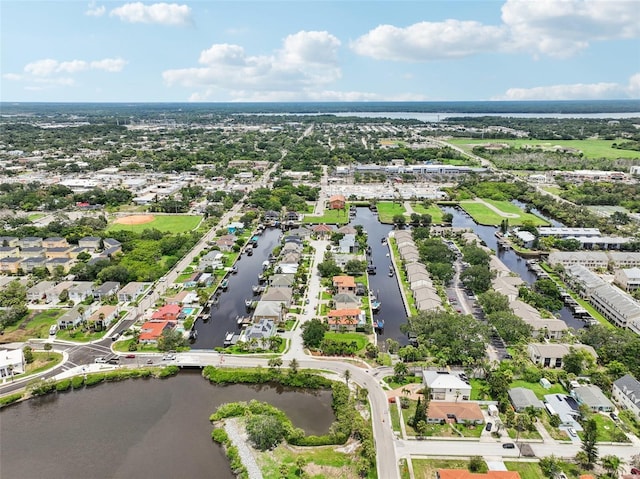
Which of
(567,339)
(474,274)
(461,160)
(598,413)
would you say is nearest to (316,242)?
(474,274)

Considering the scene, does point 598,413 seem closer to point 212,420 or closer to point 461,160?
point 212,420

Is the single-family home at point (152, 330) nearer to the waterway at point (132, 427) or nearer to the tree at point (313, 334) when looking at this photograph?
the waterway at point (132, 427)

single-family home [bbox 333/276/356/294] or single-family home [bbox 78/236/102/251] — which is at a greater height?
single-family home [bbox 78/236/102/251]

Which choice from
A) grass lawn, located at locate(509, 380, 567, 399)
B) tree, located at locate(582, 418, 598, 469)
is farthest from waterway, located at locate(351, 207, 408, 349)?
tree, located at locate(582, 418, 598, 469)

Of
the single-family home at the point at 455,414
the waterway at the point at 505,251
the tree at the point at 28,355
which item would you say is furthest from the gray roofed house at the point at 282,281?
the waterway at the point at 505,251

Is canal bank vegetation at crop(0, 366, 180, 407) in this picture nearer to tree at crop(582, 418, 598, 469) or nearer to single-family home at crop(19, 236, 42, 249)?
tree at crop(582, 418, 598, 469)

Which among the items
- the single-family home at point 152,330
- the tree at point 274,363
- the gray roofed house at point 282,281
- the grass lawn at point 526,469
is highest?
the gray roofed house at point 282,281

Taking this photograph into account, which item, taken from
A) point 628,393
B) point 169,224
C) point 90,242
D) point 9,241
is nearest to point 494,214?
point 628,393

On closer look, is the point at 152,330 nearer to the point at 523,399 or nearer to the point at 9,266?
the point at 9,266
